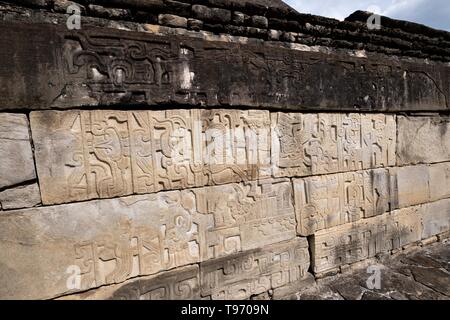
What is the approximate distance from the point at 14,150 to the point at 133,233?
98cm

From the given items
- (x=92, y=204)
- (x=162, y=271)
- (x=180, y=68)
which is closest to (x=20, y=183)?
(x=92, y=204)

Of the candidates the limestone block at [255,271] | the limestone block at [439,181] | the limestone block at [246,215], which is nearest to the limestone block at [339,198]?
the limestone block at [246,215]

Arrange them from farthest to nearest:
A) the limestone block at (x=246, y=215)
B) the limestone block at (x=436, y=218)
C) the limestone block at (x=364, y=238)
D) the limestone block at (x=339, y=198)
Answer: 1. the limestone block at (x=436, y=218)
2. the limestone block at (x=364, y=238)
3. the limestone block at (x=339, y=198)
4. the limestone block at (x=246, y=215)

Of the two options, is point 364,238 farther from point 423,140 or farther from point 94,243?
point 94,243

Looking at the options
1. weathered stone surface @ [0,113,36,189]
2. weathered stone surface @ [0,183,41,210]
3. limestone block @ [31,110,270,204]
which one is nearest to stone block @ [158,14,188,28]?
limestone block @ [31,110,270,204]

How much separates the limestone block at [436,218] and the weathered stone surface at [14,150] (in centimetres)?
442

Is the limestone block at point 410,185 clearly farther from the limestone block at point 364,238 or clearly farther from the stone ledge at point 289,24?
the stone ledge at point 289,24

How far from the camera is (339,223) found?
3.15 meters

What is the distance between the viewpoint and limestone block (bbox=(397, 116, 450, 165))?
3541 millimetres

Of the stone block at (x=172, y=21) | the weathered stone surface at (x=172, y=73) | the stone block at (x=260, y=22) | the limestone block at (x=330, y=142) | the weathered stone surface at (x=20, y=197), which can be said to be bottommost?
the weathered stone surface at (x=20, y=197)

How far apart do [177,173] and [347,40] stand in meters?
2.55

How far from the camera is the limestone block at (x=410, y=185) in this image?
353 cm

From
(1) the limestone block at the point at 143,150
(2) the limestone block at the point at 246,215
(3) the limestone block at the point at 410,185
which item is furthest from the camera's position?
(3) the limestone block at the point at 410,185

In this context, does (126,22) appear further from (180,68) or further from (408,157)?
(408,157)
